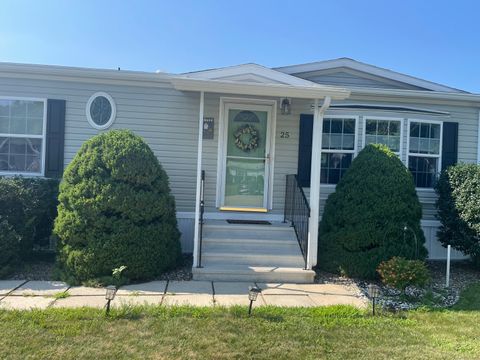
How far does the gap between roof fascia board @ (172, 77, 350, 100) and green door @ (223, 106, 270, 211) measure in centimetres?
152

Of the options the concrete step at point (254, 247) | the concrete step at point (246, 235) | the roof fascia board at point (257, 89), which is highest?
the roof fascia board at point (257, 89)

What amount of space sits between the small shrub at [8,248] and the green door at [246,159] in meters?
3.50

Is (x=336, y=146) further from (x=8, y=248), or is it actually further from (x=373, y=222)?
(x=8, y=248)

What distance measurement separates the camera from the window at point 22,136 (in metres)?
7.16

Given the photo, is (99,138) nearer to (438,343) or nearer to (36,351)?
(36,351)

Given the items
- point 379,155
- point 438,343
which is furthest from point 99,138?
point 438,343

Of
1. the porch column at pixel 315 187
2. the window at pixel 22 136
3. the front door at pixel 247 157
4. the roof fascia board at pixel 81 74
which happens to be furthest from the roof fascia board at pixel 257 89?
the window at pixel 22 136

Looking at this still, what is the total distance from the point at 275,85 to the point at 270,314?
337cm

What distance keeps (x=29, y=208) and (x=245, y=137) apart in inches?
152

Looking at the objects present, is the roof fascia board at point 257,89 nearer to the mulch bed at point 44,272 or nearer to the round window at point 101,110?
the round window at point 101,110

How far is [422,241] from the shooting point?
637 centimetres

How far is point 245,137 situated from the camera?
7.62 metres

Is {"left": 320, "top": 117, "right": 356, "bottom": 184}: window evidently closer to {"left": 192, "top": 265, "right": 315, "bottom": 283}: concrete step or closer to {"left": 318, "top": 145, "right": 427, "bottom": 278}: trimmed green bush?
{"left": 318, "top": 145, "right": 427, "bottom": 278}: trimmed green bush

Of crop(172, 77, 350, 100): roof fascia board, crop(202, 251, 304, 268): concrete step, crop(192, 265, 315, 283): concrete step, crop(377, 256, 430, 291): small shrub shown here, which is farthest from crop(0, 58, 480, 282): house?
crop(377, 256, 430, 291): small shrub
